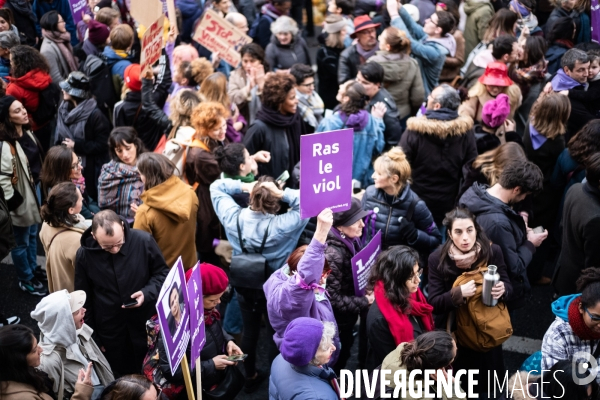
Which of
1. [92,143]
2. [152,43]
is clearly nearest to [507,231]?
[152,43]

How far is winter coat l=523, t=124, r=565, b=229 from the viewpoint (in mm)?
6438

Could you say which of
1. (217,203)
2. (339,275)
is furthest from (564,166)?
(217,203)

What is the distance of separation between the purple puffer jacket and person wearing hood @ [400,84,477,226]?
2312mm

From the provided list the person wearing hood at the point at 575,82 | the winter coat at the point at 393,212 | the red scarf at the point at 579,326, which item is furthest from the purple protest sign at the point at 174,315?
the person wearing hood at the point at 575,82

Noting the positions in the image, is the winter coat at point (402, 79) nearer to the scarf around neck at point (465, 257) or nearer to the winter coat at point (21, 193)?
the scarf around neck at point (465, 257)

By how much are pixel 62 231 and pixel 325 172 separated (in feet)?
7.10

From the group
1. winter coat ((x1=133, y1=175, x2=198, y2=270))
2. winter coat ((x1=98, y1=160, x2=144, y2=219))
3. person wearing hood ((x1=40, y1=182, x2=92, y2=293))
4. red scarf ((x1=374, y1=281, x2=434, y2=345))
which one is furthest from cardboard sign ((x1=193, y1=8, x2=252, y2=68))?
red scarf ((x1=374, y1=281, x2=434, y2=345))

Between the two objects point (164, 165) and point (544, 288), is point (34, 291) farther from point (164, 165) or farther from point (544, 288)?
point (544, 288)

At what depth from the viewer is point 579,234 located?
536 cm

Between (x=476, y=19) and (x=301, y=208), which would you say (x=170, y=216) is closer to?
(x=301, y=208)

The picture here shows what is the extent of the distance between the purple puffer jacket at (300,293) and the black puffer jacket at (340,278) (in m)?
0.34

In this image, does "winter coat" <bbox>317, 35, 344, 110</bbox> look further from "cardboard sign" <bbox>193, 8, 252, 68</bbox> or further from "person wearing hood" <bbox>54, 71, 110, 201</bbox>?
"person wearing hood" <bbox>54, 71, 110, 201</bbox>

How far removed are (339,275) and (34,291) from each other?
351 cm

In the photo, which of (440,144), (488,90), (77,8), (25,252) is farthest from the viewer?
(77,8)
